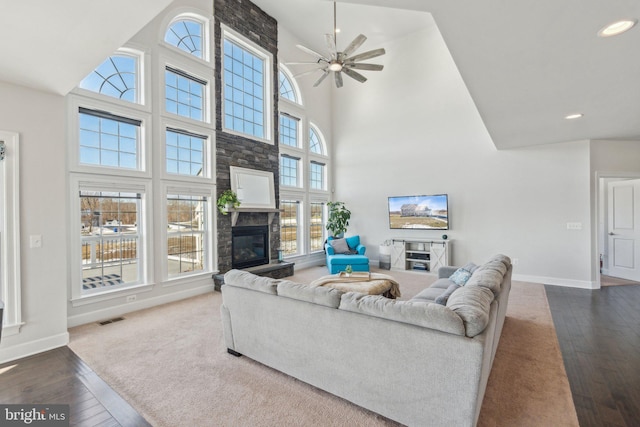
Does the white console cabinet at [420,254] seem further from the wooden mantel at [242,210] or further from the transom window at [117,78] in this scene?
the transom window at [117,78]

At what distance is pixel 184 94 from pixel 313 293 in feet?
15.4

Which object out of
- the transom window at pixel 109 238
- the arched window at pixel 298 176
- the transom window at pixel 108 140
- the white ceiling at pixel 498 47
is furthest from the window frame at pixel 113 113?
the arched window at pixel 298 176

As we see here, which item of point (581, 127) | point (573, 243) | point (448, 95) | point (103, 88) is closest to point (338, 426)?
point (103, 88)

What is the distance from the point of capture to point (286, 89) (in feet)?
24.9

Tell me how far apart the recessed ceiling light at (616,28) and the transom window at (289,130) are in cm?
607

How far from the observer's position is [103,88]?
423 cm

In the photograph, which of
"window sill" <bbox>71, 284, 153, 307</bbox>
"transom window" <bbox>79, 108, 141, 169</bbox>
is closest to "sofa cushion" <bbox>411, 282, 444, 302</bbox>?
"window sill" <bbox>71, 284, 153, 307</bbox>

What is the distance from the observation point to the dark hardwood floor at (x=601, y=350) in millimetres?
2127

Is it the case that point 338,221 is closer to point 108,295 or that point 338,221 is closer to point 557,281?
point 557,281

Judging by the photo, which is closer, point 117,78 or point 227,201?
point 117,78

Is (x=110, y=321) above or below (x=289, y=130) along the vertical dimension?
below

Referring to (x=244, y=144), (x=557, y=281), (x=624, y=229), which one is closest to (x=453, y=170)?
(x=557, y=281)

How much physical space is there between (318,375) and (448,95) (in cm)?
684

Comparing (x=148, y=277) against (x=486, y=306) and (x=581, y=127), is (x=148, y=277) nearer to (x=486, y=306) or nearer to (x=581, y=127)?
(x=486, y=306)
